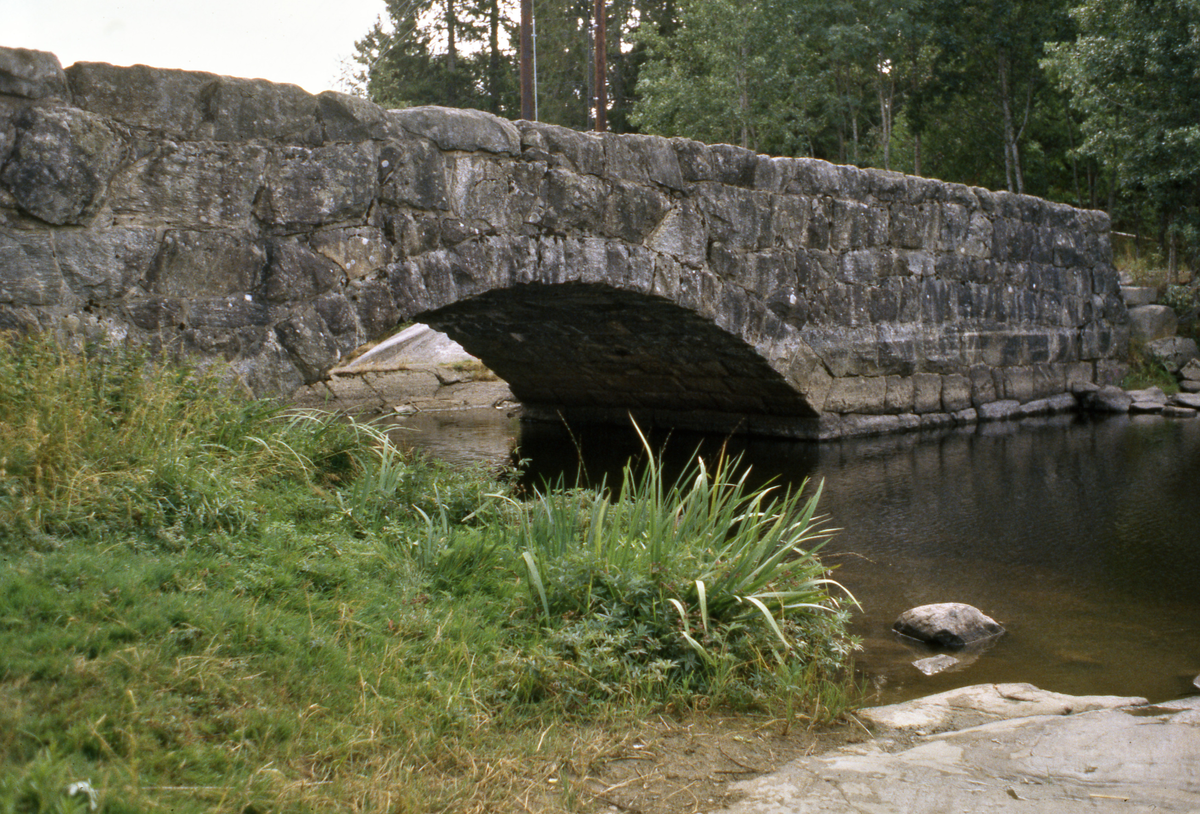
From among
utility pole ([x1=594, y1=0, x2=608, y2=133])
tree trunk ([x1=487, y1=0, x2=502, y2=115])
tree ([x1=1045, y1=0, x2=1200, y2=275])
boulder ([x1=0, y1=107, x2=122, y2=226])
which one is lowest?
boulder ([x1=0, y1=107, x2=122, y2=226])

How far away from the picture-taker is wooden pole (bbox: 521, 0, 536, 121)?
49.8 feet

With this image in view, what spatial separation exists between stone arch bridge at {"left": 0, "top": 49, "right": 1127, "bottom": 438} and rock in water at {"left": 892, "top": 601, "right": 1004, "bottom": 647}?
11.6ft

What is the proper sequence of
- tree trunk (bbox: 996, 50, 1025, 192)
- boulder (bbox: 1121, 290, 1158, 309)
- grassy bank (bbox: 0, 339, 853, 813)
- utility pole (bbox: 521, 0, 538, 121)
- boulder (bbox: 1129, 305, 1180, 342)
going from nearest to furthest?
grassy bank (bbox: 0, 339, 853, 813)
boulder (bbox: 1129, 305, 1180, 342)
boulder (bbox: 1121, 290, 1158, 309)
utility pole (bbox: 521, 0, 538, 121)
tree trunk (bbox: 996, 50, 1025, 192)

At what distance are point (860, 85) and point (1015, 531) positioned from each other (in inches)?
835

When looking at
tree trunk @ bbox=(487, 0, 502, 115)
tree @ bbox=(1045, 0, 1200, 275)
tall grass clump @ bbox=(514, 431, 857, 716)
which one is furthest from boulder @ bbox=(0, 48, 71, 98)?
tree trunk @ bbox=(487, 0, 502, 115)

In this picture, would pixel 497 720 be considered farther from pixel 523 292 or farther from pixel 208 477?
pixel 523 292

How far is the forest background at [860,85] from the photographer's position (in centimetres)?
1619

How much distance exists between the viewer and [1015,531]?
6512mm

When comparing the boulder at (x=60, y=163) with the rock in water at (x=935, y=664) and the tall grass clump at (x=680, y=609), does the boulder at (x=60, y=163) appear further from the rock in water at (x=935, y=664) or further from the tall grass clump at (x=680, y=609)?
the rock in water at (x=935, y=664)

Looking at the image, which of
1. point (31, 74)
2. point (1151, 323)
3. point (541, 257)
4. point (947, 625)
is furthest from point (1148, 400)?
point (31, 74)

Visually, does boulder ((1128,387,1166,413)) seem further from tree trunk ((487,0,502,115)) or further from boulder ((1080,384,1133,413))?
tree trunk ((487,0,502,115))

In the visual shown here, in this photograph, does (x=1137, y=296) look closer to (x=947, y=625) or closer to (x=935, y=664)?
(x=947, y=625)

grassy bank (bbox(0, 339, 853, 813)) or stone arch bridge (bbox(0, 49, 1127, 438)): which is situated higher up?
stone arch bridge (bbox(0, 49, 1127, 438))

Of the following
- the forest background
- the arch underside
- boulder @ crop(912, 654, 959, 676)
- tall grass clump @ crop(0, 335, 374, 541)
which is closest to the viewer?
tall grass clump @ crop(0, 335, 374, 541)
